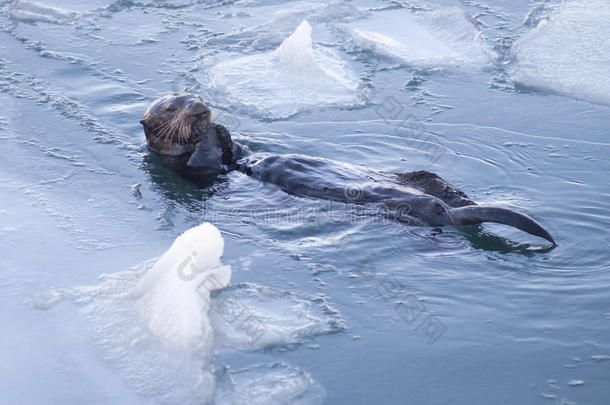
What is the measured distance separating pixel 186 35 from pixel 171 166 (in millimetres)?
3035

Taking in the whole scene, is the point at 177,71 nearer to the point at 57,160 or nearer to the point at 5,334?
the point at 57,160

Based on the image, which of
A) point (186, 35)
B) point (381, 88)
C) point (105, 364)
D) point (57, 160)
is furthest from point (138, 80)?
point (105, 364)

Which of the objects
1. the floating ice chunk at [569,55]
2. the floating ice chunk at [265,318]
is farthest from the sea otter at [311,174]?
the floating ice chunk at [569,55]

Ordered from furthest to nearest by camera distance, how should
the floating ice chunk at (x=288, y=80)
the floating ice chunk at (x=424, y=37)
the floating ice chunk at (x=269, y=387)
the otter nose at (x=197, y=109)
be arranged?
the floating ice chunk at (x=424, y=37) < the floating ice chunk at (x=288, y=80) < the otter nose at (x=197, y=109) < the floating ice chunk at (x=269, y=387)

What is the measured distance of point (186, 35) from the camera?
26.4ft

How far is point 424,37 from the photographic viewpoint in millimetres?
7898

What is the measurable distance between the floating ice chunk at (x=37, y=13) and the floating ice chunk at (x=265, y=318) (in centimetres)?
571

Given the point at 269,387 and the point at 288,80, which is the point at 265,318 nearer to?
the point at 269,387

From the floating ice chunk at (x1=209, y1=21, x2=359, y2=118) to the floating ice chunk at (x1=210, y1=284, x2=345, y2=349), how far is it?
276cm

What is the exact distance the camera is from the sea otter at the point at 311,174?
4.41m

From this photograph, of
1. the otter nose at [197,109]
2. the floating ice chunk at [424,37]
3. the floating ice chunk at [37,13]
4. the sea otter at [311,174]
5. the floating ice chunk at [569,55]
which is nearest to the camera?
the sea otter at [311,174]
